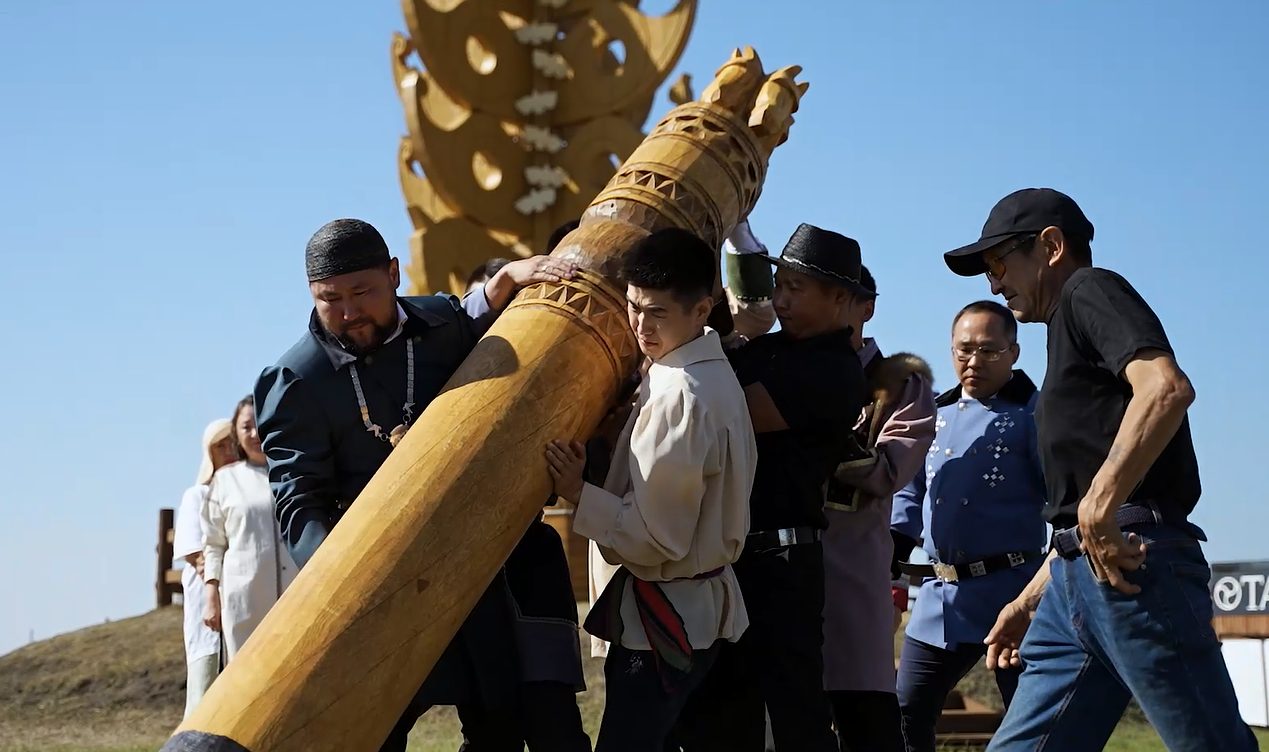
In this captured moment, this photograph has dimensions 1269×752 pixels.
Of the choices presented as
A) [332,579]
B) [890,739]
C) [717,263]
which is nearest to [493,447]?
[332,579]

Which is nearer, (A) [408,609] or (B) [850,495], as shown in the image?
(A) [408,609]

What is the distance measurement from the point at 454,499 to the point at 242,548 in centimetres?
300

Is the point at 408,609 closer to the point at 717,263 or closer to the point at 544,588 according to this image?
the point at 544,588

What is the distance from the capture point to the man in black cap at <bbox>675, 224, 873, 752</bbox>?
424cm

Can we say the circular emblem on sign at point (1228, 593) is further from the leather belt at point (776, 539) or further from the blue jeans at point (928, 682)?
the leather belt at point (776, 539)

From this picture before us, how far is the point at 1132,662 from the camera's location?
3.53 metres

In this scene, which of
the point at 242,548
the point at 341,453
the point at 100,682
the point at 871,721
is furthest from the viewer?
the point at 100,682

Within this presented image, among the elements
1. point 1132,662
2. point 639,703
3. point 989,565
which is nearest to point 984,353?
point 989,565

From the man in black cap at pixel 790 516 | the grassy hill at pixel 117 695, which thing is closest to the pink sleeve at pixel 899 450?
the man in black cap at pixel 790 516

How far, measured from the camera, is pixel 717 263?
4207mm

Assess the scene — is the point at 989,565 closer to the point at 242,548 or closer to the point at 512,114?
the point at 242,548

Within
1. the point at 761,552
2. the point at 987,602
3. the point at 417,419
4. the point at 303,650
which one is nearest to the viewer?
the point at 303,650

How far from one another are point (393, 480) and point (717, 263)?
3.68 ft

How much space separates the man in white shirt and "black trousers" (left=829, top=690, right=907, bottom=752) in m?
1.04
